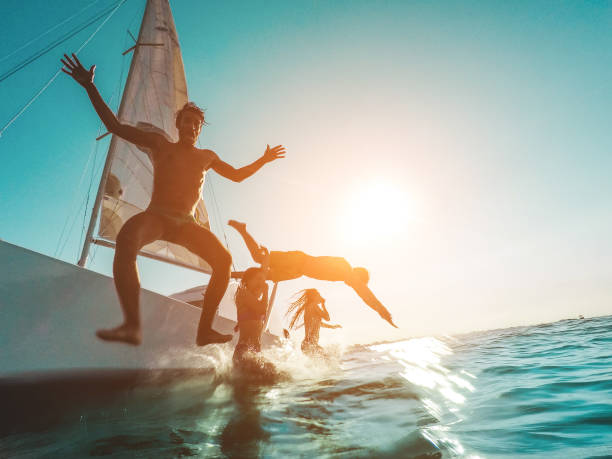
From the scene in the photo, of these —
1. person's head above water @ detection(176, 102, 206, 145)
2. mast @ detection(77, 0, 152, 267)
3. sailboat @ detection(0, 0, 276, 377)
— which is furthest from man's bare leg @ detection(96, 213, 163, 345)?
mast @ detection(77, 0, 152, 267)

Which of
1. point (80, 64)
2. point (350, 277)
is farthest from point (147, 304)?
point (350, 277)

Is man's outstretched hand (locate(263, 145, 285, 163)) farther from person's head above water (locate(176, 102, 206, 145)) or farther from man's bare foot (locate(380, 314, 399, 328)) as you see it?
man's bare foot (locate(380, 314, 399, 328))

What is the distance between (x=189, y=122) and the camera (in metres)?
3.31

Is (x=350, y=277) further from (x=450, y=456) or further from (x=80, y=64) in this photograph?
(x=80, y=64)

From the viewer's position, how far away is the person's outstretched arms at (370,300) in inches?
207

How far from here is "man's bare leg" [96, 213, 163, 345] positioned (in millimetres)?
2221

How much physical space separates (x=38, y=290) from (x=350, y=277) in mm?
4735

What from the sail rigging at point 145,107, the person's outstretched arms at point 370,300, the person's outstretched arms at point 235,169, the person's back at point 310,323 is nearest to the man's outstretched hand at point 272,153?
the person's outstretched arms at point 235,169

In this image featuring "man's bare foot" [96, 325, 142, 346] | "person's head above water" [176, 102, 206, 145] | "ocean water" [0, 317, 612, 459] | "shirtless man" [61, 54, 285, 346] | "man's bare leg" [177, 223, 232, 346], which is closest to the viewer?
"ocean water" [0, 317, 612, 459]

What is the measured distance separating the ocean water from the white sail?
5.79 meters

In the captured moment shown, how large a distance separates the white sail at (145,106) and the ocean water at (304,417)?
5.79 metres

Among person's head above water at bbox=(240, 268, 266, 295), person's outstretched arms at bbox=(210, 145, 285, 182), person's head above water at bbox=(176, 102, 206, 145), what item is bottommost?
person's head above water at bbox=(240, 268, 266, 295)

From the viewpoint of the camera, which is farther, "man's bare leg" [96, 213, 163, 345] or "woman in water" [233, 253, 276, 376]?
"woman in water" [233, 253, 276, 376]

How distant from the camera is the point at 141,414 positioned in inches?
96.3
